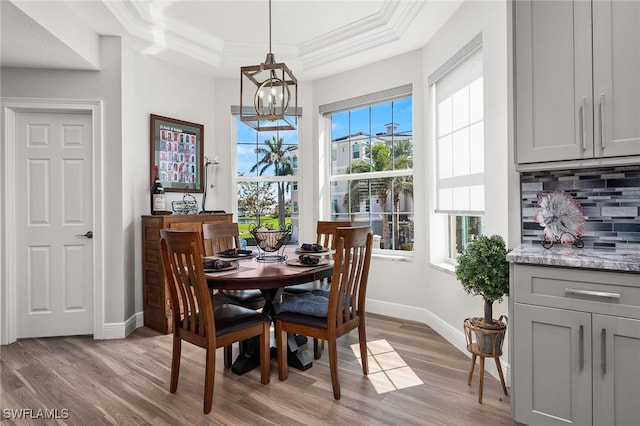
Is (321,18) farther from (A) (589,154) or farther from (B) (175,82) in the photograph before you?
(A) (589,154)

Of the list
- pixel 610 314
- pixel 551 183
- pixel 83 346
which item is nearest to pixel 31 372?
pixel 83 346

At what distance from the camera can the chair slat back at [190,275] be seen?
2002mm

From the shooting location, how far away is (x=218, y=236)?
10.4 ft

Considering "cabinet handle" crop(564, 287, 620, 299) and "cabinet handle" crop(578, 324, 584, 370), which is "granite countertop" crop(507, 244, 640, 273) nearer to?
"cabinet handle" crop(564, 287, 620, 299)

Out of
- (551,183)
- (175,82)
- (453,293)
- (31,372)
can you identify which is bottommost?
(31,372)

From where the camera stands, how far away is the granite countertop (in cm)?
150

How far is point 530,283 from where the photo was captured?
171 cm

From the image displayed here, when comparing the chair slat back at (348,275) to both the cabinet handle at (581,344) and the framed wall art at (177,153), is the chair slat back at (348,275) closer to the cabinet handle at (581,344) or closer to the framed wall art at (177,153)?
the cabinet handle at (581,344)

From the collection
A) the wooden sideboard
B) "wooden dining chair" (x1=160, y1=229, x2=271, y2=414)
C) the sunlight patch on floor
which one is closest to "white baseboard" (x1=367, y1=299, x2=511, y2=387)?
the sunlight patch on floor

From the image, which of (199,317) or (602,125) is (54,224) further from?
(602,125)


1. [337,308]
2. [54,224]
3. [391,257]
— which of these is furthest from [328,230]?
[54,224]

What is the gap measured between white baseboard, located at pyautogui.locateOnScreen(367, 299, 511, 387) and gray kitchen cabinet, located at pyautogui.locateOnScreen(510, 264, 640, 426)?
0.62 meters

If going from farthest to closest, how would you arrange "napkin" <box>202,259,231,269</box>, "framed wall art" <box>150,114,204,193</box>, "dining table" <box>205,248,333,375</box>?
"framed wall art" <box>150,114,204,193</box>
"napkin" <box>202,259,231,269</box>
"dining table" <box>205,248,333,375</box>

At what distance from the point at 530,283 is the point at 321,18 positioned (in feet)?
9.53
